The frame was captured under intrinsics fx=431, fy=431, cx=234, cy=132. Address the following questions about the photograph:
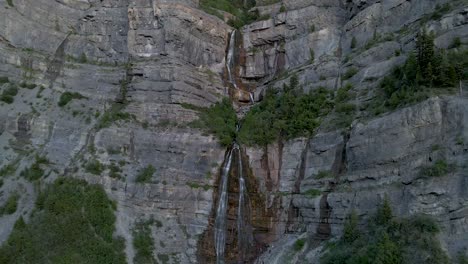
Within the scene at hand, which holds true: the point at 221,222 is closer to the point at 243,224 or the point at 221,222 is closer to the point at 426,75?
the point at 243,224

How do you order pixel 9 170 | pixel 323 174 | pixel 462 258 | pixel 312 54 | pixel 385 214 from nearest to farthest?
pixel 462 258 → pixel 385 214 → pixel 323 174 → pixel 9 170 → pixel 312 54

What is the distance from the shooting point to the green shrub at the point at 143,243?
26.2 meters

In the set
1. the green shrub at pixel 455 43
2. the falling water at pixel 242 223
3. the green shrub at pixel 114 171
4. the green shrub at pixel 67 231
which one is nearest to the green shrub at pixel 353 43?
the green shrub at pixel 455 43

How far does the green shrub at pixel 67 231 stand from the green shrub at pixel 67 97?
731 cm

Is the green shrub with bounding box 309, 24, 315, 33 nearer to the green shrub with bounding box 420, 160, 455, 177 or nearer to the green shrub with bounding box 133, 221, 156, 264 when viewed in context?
the green shrub with bounding box 420, 160, 455, 177

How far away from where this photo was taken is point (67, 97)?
33344 mm

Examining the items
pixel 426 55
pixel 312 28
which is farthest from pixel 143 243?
pixel 312 28

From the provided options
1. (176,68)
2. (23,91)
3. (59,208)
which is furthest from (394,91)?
(23,91)

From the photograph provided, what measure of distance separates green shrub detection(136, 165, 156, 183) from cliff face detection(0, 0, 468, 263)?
0.95 feet

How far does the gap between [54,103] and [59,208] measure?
10.1 m

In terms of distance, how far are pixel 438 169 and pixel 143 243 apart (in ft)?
57.1

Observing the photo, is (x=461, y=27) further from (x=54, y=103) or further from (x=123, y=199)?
(x=54, y=103)

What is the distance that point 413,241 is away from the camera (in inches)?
741

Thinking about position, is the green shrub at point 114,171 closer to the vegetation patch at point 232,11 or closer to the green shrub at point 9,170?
the green shrub at point 9,170
